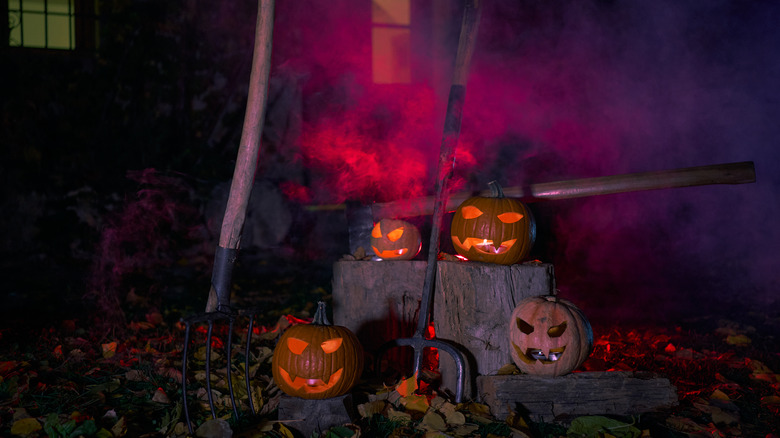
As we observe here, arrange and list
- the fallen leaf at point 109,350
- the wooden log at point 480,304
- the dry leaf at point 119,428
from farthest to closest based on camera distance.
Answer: the fallen leaf at point 109,350
the wooden log at point 480,304
the dry leaf at point 119,428

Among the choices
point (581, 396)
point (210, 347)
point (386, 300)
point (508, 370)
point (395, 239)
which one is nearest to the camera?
point (210, 347)

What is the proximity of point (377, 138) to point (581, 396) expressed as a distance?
5.02 m

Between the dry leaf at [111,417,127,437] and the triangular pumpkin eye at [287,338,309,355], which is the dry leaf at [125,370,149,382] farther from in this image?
the triangular pumpkin eye at [287,338,309,355]

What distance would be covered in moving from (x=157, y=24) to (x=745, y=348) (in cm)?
745

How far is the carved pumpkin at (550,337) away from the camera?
8.48 ft

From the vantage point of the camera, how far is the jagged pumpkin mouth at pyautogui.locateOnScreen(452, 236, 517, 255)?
302 cm

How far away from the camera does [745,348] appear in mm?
3885

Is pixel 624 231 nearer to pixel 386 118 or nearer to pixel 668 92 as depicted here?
pixel 668 92

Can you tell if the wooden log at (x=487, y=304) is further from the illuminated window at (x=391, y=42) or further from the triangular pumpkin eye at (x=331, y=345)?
the illuminated window at (x=391, y=42)

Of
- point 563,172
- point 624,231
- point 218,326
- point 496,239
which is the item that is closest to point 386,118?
point 563,172

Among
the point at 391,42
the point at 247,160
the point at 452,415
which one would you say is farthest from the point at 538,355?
the point at 391,42

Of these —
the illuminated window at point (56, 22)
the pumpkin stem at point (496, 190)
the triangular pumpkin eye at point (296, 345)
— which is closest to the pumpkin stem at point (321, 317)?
the triangular pumpkin eye at point (296, 345)

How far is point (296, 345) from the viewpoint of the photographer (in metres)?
2.51

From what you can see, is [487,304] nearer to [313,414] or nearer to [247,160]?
[313,414]
